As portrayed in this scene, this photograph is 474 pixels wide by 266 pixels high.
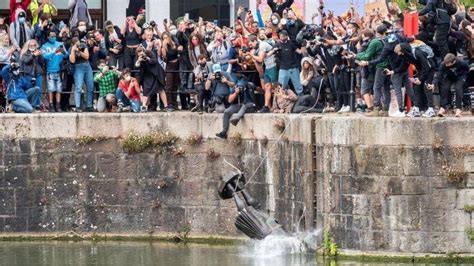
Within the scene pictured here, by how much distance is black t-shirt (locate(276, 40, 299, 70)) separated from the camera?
38.8m

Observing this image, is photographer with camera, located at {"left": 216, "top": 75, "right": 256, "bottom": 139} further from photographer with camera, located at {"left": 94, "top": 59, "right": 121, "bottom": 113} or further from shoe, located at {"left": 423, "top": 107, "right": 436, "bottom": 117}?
shoe, located at {"left": 423, "top": 107, "right": 436, "bottom": 117}

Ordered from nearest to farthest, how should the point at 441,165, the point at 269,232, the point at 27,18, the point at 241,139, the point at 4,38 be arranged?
the point at 441,165 < the point at 269,232 < the point at 241,139 < the point at 4,38 < the point at 27,18

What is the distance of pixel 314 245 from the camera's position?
3619 centimetres

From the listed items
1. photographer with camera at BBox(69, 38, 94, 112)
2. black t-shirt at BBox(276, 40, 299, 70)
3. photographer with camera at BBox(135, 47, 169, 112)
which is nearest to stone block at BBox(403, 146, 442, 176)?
black t-shirt at BBox(276, 40, 299, 70)

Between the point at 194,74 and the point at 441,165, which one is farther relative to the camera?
the point at 194,74

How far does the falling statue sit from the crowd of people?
86.2 inches

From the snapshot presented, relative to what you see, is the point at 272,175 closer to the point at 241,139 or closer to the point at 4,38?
the point at 241,139

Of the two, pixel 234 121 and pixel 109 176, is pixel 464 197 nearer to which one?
pixel 234 121

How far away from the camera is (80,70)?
41.5m

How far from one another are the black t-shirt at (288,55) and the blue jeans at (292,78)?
0.09 meters

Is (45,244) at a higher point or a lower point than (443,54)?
lower

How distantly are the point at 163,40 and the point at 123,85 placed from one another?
144 centimetres

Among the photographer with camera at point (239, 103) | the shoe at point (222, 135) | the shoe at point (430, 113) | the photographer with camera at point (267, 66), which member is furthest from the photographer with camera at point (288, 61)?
the shoe at point (430, 113)

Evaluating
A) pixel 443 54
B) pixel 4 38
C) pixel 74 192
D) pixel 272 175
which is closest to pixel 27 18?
pixel 4 38
